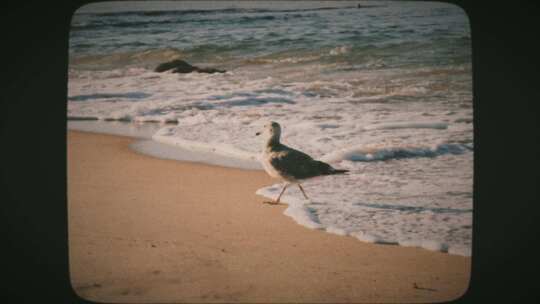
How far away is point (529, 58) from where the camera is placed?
1.99 metres

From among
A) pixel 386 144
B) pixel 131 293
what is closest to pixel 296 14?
pixel 386 144

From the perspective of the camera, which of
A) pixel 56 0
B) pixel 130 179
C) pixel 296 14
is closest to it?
pixel 56 0

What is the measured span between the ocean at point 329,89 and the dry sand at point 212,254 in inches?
4.7

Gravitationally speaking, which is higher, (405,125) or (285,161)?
(405,125)

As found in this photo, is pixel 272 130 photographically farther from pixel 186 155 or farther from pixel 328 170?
pixel 186 155

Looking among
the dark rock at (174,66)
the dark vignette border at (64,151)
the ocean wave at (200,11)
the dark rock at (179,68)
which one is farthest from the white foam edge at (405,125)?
the dark rock at (174,66)

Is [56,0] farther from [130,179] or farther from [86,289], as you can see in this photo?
[86,289]

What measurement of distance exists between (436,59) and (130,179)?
65.3 inches

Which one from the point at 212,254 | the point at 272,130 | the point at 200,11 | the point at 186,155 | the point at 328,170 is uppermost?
the point at 200,11

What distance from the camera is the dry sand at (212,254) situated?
6.29ft

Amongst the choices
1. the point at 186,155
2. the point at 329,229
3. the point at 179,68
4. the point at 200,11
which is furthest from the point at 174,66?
the point at 329,229

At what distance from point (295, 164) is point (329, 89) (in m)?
0.42

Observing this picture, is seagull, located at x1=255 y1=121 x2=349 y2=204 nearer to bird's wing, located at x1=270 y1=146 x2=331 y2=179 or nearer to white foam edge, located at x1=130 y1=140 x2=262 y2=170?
bird's wing, located at x1=270 y1=146 x2=331 y2=179

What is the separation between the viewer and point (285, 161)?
7.61 feet
